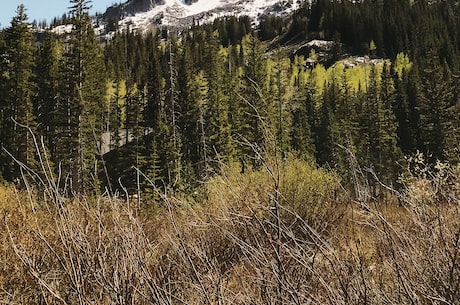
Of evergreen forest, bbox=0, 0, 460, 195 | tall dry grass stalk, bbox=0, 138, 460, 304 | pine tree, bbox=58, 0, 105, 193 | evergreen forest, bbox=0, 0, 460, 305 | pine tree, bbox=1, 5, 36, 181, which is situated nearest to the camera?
tall dry grass stalk, bbox=0, 138, 460, 304

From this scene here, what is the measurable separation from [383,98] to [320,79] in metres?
20.9

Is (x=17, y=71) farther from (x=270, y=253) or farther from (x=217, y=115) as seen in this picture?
(x=270, y=253)

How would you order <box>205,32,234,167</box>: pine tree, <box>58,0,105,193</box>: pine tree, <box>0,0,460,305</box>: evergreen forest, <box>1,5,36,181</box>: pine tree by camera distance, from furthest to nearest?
1. <box>205,32,234,167</box>: pine tree
2. <box>1,5,36,181</box>: pine tree
3. <box>58,0,105,193</box>: pine tree
4. <box>0,0,460,305</box>: evergreen forest

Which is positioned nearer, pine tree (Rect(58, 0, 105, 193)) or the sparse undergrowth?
the sparse undergrowth

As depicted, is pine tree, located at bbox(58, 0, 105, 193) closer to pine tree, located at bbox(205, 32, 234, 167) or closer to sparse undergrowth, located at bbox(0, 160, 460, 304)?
pine tree, located at bbox(205, 32, 234, 167)

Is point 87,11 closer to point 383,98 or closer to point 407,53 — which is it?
point 383,98

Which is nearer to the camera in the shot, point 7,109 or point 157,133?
point 7,109

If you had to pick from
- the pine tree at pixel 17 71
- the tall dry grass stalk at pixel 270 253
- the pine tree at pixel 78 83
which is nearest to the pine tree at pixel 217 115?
the pine tree at pixel 78 83

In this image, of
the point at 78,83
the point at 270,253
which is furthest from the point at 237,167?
the point at 78,83

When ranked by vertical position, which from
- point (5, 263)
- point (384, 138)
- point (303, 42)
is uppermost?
point (303, 42)

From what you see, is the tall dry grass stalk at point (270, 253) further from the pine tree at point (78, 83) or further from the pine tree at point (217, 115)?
the pine tree at point (217, 115)

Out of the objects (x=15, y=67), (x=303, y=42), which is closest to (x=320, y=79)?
(x=303, y=42)

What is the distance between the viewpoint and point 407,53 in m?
80.8

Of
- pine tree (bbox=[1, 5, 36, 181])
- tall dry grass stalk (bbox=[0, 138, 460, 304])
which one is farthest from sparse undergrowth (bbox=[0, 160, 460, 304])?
pine tree (bbox=[1, 5, 36, 181])
